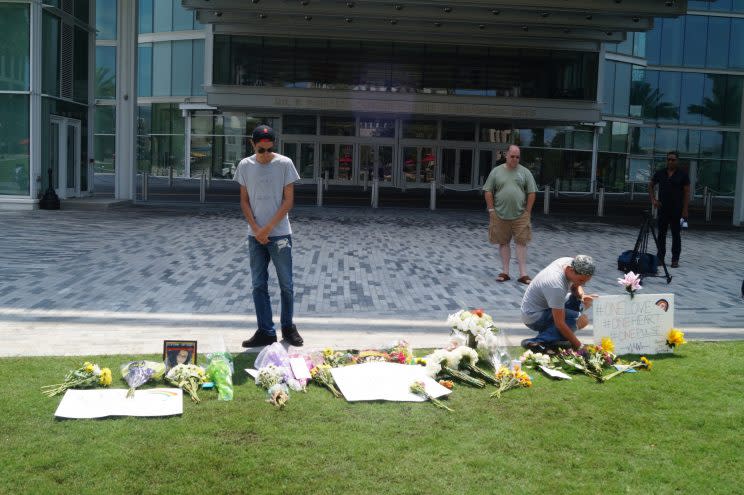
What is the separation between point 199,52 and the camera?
49.6 metres

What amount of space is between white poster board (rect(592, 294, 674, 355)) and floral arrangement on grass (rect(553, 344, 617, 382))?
169 millimetres

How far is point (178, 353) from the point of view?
609 cm

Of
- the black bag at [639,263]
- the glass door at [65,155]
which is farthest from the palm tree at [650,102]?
the black bag at [639,263]

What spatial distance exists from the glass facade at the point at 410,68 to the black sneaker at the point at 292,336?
105 ft

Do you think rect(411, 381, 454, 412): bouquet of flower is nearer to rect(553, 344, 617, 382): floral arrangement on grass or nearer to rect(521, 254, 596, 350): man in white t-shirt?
rect(553, 344, 617, 382): floral arrangement on grass

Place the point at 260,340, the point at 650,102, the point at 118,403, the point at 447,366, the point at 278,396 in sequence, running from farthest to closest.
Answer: the point at 650,102 < the point at 260,340 < the point at 447,366 < the point at 278,396 < the point at 118,403

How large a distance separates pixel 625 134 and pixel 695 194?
5.53 metres

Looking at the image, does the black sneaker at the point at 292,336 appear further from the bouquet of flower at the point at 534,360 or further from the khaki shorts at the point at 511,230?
the khaki shorts at the point at 511,230

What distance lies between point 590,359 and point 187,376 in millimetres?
3154

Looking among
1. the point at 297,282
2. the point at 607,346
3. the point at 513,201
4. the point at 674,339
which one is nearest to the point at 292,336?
the point at 607,346

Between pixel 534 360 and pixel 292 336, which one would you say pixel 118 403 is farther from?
pixel 534 360

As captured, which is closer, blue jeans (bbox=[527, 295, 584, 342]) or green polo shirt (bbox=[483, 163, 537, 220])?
blue jeans (bbox=[527, 295, 584, 342])

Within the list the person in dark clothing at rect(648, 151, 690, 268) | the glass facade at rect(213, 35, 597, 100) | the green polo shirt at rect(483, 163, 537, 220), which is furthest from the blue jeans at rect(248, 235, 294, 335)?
the glass facade at rect(213, 35, 597, 100)

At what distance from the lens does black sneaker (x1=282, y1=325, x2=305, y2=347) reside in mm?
7327
